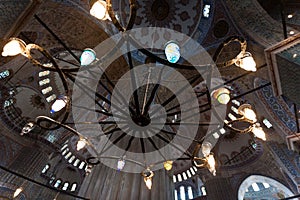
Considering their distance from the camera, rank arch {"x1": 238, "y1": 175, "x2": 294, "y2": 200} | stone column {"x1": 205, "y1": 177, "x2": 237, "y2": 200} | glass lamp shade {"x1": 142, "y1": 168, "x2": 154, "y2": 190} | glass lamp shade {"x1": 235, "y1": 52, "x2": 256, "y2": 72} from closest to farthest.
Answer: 1. glass lamp shade {"x1": 235, "y1": 52, "x2": 256, "y2": 72}
2. glass lamp shade {"x1": 142, "y1": 168, "x2": 154, "y2": 190}
3. arch {"x1": 238, "y1": 175, "x2": 294, "y2": 200}
4. stone column {"x1": 205, "y1": 177, "x2": 237, "y2": 200}

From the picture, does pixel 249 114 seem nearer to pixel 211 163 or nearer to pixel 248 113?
pixel 248 113

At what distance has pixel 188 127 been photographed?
7.70m

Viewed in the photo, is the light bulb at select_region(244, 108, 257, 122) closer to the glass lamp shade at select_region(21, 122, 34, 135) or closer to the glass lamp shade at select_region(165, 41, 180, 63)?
the glass lamp shade at select_region(165, 41, 180, 63)

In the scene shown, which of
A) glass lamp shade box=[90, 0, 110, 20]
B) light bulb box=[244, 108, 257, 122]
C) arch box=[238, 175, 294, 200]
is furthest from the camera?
arch box=[238, 175, 294, 200]

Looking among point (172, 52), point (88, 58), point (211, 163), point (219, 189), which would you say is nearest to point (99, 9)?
point (88, 58)

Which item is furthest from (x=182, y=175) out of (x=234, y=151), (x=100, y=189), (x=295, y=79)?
(x=295, y=79)

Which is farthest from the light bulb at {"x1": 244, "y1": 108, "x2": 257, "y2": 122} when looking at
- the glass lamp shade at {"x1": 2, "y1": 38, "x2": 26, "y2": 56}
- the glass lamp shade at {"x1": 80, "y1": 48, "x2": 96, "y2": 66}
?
the glass lamp shade at {"x1": 2, "y1": 38, "x2": 26, "y2": 56}

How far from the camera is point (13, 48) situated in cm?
205

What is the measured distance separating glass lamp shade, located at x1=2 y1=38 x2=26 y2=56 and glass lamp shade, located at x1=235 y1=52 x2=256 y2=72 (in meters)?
2.54

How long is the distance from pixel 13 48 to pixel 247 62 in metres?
2.65

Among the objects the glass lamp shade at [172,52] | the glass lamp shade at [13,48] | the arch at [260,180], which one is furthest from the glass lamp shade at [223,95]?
the arch at [260,180]

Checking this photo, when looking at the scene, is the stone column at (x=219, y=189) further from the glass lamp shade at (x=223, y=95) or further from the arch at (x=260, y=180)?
the glass lamp shade at (x=223, y=95)

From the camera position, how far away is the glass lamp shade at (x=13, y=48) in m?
2.03

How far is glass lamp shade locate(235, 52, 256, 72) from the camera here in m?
2.20
